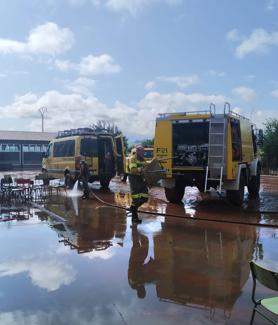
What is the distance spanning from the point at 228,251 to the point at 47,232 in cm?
371

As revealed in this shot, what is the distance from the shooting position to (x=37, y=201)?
14.3 meters

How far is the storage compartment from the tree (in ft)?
58.8

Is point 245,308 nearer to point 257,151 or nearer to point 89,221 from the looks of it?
point 89,221

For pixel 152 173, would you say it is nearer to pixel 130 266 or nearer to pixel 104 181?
pixel 130 266

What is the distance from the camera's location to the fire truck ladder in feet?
37.2

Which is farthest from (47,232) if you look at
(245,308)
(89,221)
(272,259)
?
(245,308)

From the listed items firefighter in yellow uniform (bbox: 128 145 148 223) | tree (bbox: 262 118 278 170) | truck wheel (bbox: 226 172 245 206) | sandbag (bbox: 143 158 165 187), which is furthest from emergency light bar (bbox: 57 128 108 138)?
tree (bbox: 262 118 278 170)

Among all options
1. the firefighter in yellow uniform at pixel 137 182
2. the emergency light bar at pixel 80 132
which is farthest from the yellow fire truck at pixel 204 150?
the emergency light bar at pixel 80 132

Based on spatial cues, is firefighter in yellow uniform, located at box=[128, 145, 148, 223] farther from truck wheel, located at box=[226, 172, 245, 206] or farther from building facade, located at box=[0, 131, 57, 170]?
building facade, located at box=[0, 131, 57, 170]

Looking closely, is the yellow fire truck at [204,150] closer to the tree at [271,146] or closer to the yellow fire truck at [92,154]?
the yellow fire truck at [92,154]

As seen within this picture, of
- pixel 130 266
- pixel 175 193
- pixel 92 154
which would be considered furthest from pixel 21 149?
pixel 130 266

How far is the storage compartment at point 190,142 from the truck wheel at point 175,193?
1.18 meters

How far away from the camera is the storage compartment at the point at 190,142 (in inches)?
473

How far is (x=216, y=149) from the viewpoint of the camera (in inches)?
451
